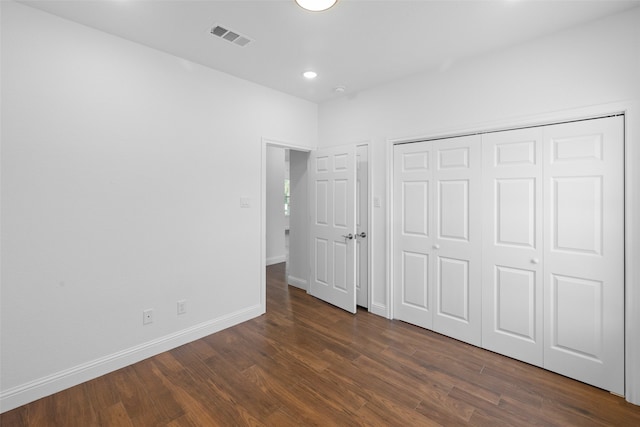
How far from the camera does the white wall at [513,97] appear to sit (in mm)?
2035

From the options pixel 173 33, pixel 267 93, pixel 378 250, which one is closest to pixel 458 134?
pixel 378 250

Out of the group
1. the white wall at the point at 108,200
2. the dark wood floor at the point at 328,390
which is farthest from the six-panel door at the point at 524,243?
the white wall at the point at 108,200

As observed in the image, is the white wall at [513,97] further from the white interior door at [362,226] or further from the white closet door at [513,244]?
the white closet door at [513,244]

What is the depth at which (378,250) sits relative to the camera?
352 cm

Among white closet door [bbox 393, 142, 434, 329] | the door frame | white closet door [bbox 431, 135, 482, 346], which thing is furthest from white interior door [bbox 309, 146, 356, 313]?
the door frame

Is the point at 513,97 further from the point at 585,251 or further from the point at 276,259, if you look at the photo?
the point at 276,259

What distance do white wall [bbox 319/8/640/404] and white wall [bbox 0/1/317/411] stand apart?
152cm

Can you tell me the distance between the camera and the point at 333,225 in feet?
12.4

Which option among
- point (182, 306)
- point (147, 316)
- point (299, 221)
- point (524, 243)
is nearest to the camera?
point (524, 243)

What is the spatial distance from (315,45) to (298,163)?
6.79 feet

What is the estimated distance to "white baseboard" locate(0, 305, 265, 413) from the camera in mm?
2016

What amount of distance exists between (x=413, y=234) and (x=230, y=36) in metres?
2.59

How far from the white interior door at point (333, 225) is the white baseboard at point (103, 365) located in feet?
3.92

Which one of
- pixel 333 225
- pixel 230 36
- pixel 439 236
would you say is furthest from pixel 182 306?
pixel 439 236
